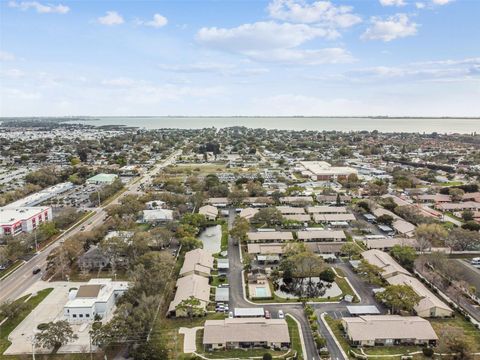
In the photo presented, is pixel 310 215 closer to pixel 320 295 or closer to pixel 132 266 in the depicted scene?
pixel 320 295

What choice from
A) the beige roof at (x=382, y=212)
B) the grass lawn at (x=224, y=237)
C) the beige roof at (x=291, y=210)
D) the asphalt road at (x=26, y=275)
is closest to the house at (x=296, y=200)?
the beige roof at (x=291, y=210)

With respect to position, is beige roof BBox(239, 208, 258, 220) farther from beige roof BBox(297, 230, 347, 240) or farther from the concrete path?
the concrete path

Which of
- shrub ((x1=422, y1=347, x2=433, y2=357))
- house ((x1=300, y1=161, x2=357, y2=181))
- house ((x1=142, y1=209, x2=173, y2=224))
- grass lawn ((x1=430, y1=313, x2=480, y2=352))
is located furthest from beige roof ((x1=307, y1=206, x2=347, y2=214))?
shrub ((x1=422, y1=347, x2=433, y2=357))

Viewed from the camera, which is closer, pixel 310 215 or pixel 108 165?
pixel 310 215

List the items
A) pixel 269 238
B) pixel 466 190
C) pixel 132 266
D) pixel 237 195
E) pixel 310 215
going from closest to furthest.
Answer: pixel 132 266 < pixel 269 238 < pixel 310 215 < pixel 237 195 < pixel 466 190

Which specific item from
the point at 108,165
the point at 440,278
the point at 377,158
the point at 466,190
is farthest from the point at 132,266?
the point at 377,158

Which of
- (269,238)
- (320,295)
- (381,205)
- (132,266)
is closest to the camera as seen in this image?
(320,295)
